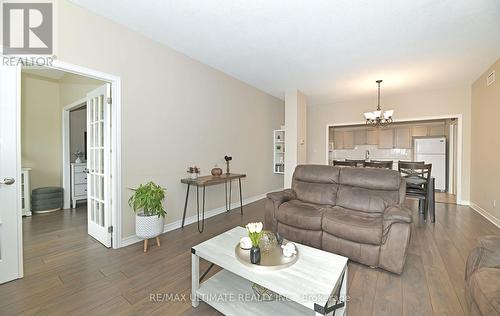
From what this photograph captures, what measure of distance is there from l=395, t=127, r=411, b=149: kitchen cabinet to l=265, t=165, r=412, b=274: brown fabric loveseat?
5371mm

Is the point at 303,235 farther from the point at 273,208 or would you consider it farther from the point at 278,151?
the point at 278,151

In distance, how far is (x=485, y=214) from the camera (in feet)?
12.6

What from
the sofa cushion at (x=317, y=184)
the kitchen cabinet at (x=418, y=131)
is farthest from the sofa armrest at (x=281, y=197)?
the kitchen cabinet at (x=418, y=131)

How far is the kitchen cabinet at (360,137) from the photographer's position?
7426 mm

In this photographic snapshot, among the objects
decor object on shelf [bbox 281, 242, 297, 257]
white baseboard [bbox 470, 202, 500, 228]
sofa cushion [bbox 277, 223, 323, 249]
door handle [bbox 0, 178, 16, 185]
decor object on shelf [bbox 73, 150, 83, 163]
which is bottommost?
white baseboard [bbox 470, 202, 500, 228]

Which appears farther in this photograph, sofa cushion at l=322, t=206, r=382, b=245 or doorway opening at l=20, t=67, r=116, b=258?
doorway opening at l=20, t=67, r=116, b=258

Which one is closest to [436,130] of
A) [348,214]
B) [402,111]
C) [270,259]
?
[402,111]

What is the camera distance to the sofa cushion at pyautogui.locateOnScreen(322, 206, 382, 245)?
2092 millimetres

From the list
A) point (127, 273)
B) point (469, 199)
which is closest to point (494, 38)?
point (469, 199)

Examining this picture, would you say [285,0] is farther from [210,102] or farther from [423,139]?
[423,139]

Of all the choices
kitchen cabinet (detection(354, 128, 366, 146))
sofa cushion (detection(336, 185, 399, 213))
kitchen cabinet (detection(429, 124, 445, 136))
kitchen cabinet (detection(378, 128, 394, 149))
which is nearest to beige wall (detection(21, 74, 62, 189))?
sofa cushion (detection(336, 185, 399, 213))

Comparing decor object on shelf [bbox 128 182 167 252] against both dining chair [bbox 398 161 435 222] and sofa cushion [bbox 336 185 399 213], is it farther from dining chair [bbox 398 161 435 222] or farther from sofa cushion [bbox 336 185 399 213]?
dining chair [bbox 398 161 435 222]

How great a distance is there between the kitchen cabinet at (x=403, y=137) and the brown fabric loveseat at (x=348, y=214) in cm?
537
